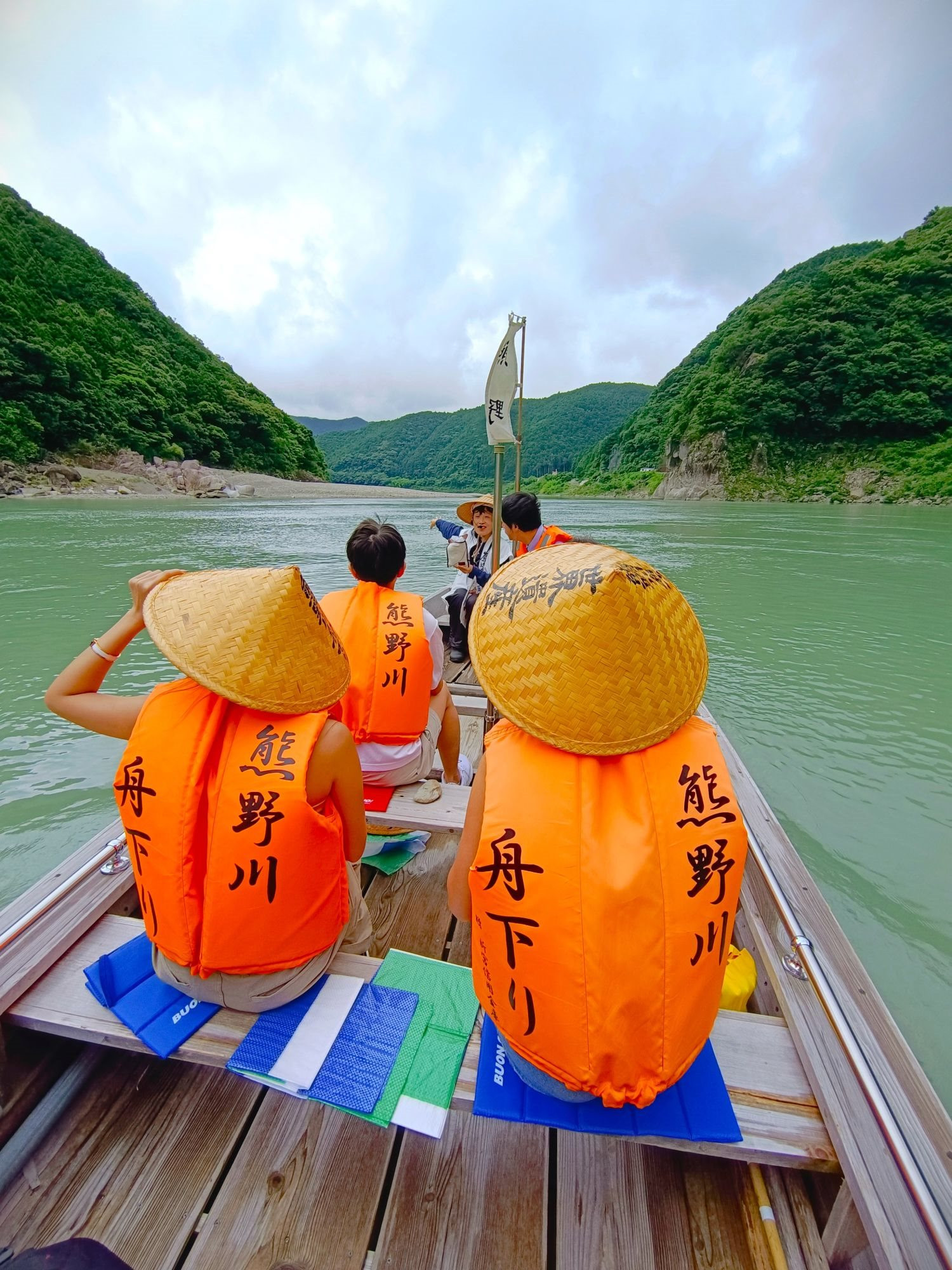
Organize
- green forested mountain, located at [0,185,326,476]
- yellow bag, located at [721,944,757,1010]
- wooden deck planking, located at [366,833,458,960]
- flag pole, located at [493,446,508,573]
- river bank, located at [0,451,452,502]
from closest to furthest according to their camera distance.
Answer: yellow bag, located at [721,944,757,1010]
wooden deck planking, located at [366,833,458,960]
flag pole, located at [493,446,508,573]
river bank, located at [0,451,452,502]
green forested mountain, located at [0,185,326,476]

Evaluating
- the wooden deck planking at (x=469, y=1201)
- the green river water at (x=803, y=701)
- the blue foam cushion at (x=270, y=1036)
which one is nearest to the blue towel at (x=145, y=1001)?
the blue foam cushion at (x=270, y=1036)

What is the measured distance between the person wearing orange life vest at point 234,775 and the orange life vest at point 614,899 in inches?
16.8

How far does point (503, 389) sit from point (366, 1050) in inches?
146

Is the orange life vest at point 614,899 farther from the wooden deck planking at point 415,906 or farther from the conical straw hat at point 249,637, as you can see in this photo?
the wooden deck planking at point 415,906

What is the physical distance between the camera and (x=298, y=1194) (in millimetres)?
1191

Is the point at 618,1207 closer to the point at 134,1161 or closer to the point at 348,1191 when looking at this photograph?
the point at 348,1191

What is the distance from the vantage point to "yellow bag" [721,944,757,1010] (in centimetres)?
146

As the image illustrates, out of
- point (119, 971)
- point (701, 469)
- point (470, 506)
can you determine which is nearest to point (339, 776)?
point (119, 971)

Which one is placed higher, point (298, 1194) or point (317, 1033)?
point (317, 1033)

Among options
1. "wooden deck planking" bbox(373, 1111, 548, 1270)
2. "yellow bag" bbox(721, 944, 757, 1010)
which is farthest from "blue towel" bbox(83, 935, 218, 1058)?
"yellow bag" bbox(721, 944, 757, 1010)

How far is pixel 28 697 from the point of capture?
4930 millimetres

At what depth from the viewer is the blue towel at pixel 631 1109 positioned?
100cm

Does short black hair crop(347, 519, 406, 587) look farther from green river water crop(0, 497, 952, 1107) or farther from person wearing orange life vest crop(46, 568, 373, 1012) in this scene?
green river water crop(0, 497, 952, 1107)

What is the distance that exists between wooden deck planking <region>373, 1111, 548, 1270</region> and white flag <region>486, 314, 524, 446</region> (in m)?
3.47
